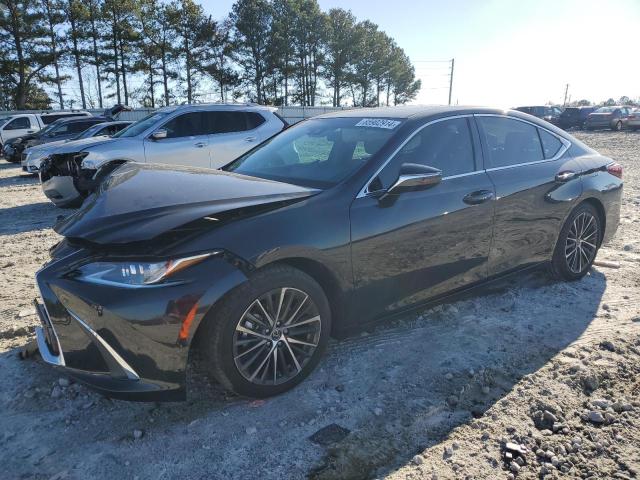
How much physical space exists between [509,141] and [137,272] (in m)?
3.28

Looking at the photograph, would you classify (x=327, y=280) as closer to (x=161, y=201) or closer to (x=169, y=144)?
(x=161, y=201)

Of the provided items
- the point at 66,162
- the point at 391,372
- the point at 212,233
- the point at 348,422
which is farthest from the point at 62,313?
the point at 66,162

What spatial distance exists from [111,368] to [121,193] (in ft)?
3.65

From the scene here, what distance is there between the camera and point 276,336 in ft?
9.52

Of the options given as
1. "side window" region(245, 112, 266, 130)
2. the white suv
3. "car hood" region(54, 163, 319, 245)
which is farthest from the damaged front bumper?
"side window" region(245, 112, 266, 130)

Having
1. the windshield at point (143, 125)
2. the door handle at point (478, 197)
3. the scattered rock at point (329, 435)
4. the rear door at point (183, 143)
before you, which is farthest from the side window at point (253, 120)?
the scattered rock at point (329, 435)

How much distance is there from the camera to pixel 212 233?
2645 mm

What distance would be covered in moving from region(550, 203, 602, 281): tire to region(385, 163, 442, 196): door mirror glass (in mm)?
2037

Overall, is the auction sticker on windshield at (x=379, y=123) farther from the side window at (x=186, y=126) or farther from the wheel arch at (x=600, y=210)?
the side window at (x=186, y=126)

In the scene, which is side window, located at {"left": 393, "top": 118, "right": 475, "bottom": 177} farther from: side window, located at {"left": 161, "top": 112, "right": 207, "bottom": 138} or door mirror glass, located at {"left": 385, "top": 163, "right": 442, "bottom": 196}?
side window, located at {"left": 161, "top": 112, "right": 207, "bottom": 138}

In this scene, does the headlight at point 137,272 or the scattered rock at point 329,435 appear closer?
the headlight at point 137,272

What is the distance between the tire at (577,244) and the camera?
15.1 ft

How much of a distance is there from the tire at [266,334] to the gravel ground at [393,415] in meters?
0.18

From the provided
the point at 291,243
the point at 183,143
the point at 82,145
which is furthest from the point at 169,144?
the point at 291,243
